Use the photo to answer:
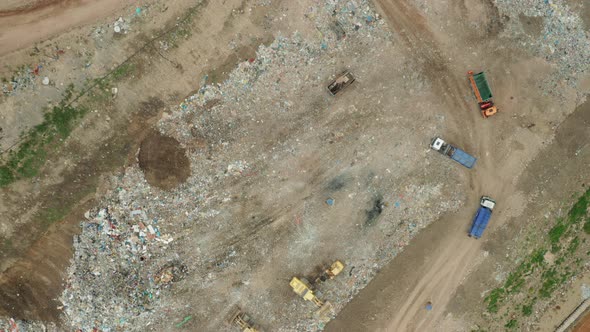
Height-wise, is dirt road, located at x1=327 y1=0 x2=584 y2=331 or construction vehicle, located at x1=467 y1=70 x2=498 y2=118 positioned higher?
construction vehicle, located at x1=467 y1=70 x2=498 y2=118

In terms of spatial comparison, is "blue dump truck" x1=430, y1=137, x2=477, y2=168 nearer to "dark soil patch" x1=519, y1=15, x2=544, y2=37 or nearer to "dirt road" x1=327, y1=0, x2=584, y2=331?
"dirt road" x1=327, y1=0, x2=584, y2=331

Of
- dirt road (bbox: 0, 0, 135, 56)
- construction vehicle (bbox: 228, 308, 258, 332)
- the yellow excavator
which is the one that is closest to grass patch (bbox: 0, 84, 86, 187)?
dirt road (bbox: 0, 0, 135, 56)

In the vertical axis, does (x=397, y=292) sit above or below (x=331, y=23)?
below

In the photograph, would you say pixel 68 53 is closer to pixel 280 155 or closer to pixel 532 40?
pixel 280 155

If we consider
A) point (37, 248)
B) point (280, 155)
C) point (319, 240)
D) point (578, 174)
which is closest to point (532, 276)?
point (578, 174)

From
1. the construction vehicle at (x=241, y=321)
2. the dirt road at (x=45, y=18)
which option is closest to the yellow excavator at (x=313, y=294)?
the construction vehicle at (x=241, y=321)
